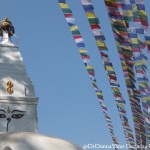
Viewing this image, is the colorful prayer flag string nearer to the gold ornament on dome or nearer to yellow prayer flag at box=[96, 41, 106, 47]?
yellow prayer flag at box=[96, 41, 106, 47]

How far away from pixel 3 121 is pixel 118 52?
9.02 metres

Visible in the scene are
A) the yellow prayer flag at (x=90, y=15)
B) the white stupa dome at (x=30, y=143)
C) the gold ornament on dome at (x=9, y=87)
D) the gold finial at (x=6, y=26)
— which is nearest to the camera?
the white stupa dome at (x=30, y=143)

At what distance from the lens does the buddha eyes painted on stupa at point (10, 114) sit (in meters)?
15.0

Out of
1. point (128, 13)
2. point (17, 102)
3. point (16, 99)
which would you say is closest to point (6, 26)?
point (16, 99)

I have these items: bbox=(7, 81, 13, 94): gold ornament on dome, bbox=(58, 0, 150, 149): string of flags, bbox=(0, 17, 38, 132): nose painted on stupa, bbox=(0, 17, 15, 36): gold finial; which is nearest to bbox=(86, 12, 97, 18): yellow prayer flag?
bbox=(58, 0, 150, 149): string of flags

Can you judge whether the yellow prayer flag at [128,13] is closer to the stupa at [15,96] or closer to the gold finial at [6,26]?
the stupa at [15,96]

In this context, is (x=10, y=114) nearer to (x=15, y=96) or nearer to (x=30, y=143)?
(x=15, y=96)

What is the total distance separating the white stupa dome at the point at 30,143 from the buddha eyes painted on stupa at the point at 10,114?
9165 millimetres

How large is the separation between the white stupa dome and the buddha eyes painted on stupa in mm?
9165

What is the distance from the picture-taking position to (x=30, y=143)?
225 inches

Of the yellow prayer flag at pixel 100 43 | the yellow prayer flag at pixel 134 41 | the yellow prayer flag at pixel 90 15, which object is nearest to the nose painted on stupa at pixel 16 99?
the yellow prayer flag at pixel 100 43

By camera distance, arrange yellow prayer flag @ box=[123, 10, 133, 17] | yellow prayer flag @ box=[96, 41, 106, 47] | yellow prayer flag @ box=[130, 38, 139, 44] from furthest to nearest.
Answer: yellow prayer flag @ box=[96, 41, 106, 47]
yellow prayer flag @ box=[130, 38, 139, 44]
yellow prayer flag @ box=[123, 10, 133, 17]

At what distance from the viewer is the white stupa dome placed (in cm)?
557

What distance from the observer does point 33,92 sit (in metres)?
15.9
